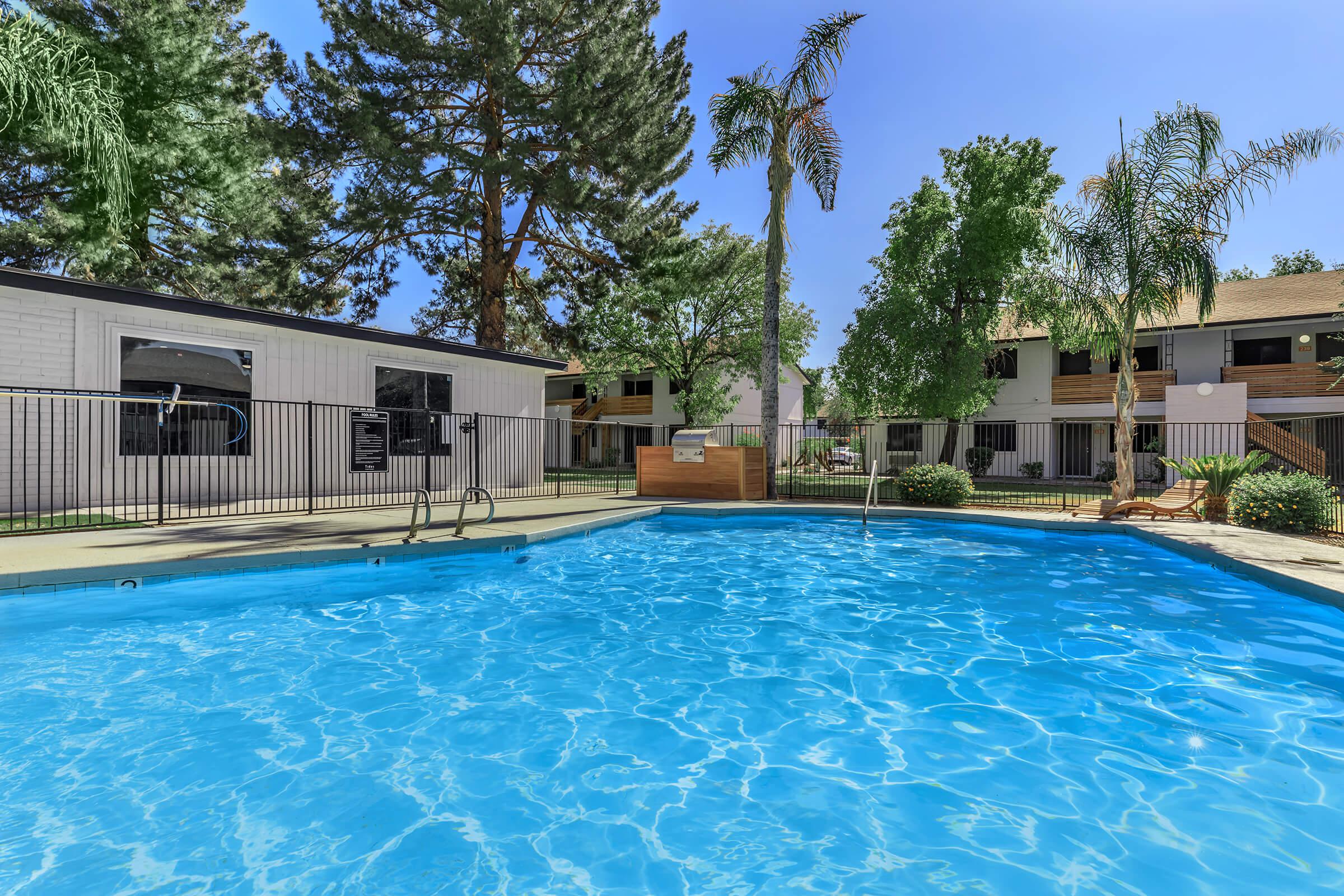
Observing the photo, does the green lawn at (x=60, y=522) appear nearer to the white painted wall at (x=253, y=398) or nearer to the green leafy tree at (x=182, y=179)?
the white painted wall at (x=253, y=398)

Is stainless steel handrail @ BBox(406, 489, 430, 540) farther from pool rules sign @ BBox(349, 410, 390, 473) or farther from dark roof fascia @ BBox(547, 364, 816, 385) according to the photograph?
dark roof fascia @ BBox(547, 364, 816, 385)

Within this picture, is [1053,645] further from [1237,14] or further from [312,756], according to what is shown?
[1237,14]

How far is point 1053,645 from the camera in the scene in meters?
5.65

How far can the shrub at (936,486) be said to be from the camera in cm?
1435

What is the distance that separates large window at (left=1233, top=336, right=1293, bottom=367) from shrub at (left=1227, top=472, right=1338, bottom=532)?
1537 cm

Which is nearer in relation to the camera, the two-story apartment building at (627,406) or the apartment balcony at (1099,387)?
the apartment balcony at (1099,387)

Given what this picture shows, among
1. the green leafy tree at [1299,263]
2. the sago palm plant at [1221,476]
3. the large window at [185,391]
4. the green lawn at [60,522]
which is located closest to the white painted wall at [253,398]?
the large window at [185,391]

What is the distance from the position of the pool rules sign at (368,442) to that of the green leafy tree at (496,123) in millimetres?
7562

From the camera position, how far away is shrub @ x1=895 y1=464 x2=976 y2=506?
47.1 ft

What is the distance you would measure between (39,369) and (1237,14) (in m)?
20.8

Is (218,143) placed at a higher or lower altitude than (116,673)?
higher

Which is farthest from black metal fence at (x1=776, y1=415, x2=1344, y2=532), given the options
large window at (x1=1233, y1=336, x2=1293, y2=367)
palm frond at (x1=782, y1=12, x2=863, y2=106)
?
palm frond at (x1=782, y1=12, x2=863, y2=106)

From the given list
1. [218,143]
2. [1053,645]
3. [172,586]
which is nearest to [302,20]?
[218,143]

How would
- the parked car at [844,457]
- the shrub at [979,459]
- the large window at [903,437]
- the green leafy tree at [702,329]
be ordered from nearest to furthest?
the green leafy tree at [702,329] < the shrub at [979,459] < the large window at [903,437] < the parked car at [844,457]
